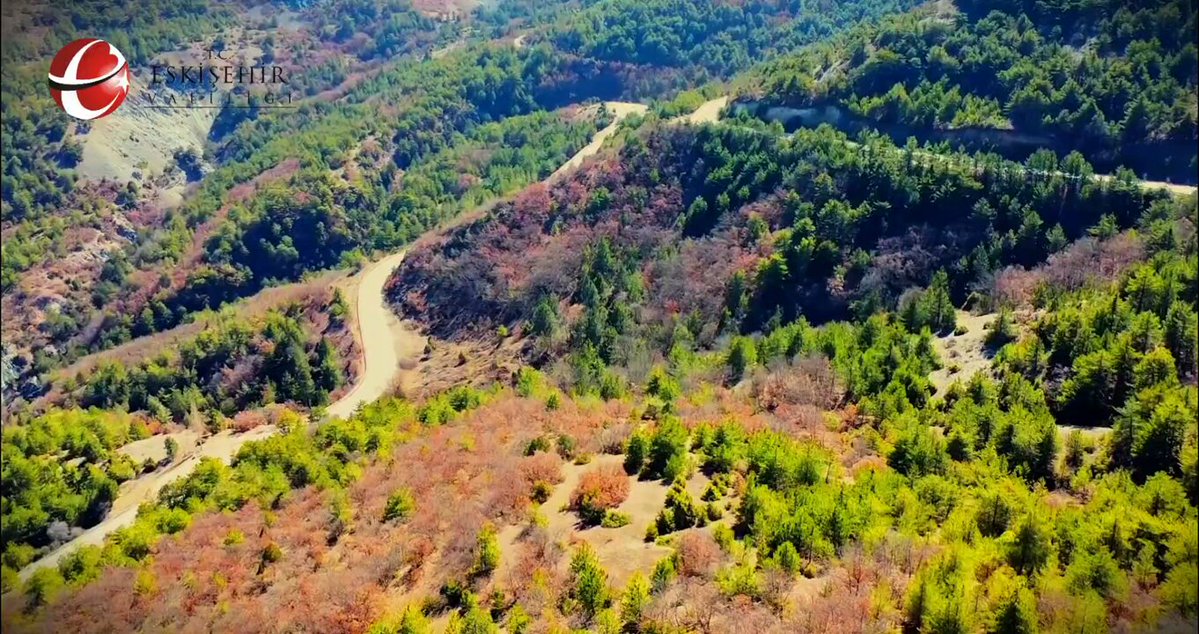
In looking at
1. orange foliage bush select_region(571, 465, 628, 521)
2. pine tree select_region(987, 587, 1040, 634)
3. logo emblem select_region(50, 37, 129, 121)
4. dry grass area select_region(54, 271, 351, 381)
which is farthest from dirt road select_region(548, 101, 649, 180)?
pine tree select_region(987, 587, 1040, 634)

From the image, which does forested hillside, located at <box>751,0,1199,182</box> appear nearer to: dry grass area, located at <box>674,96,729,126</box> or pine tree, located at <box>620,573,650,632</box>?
dry grass area, located at <box>674,96,729,126</box>

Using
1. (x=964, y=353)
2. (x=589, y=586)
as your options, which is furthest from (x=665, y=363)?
(x=589, y=586)

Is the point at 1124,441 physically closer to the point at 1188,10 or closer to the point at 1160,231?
the point at 1160,231

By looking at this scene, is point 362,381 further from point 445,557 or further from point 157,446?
point 445,557

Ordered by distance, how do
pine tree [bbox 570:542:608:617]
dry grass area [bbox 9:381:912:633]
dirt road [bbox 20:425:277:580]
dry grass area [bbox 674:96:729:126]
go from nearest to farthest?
dry grass area [bbox 9:381:912:633] < pine tree [bbox 570:542:608:617] < dirt road [bbox 20:425:277:580] < dry grass area [bbox 674:96:729:126]

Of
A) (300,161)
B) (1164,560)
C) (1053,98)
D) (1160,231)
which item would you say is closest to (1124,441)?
(1164,560)

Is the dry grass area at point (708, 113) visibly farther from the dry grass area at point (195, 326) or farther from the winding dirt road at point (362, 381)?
the dry grass area at point (195, 326)
